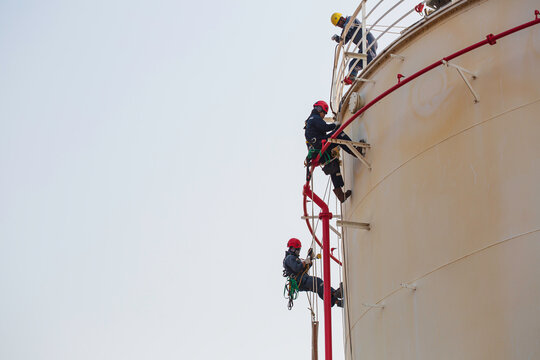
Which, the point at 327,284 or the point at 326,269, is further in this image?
the point at 326,269

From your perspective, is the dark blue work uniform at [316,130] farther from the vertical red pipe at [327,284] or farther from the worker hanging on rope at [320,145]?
the vertical red pipe at [327,284]

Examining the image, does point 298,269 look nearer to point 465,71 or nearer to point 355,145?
point 355,145

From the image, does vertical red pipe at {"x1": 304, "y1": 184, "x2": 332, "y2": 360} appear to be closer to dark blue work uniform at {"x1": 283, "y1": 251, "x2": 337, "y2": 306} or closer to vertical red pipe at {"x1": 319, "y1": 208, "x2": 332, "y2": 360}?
vertical red pipe at {"x1": 319, "y1": 208, "x2": 332, "y2": 360}

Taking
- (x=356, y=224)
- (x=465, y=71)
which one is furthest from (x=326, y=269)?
(x=465, y=71)

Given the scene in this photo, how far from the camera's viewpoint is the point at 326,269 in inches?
488

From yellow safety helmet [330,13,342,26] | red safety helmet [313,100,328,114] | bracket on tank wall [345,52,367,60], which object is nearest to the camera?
bracket on tank wall [345,52,367,60]

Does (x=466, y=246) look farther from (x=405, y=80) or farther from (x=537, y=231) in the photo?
(x=405, y=80)

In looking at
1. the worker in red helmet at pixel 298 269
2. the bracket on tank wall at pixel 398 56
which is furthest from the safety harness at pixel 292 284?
the bracket on tank wall at pixel 398 56

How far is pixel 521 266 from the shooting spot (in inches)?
356

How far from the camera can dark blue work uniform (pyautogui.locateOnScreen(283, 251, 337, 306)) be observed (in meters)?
14.6

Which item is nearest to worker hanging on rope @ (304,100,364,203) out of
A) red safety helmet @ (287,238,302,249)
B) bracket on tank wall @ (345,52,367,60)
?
bracket on tank wall @ (345,52,367,60)

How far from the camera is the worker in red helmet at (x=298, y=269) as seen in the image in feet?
47.8

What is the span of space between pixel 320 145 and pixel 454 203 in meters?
3.37

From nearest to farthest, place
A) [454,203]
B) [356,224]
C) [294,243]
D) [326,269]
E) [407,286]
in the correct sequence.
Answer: [454,203], [407,286], [356,224], [326,269], [294,243]
